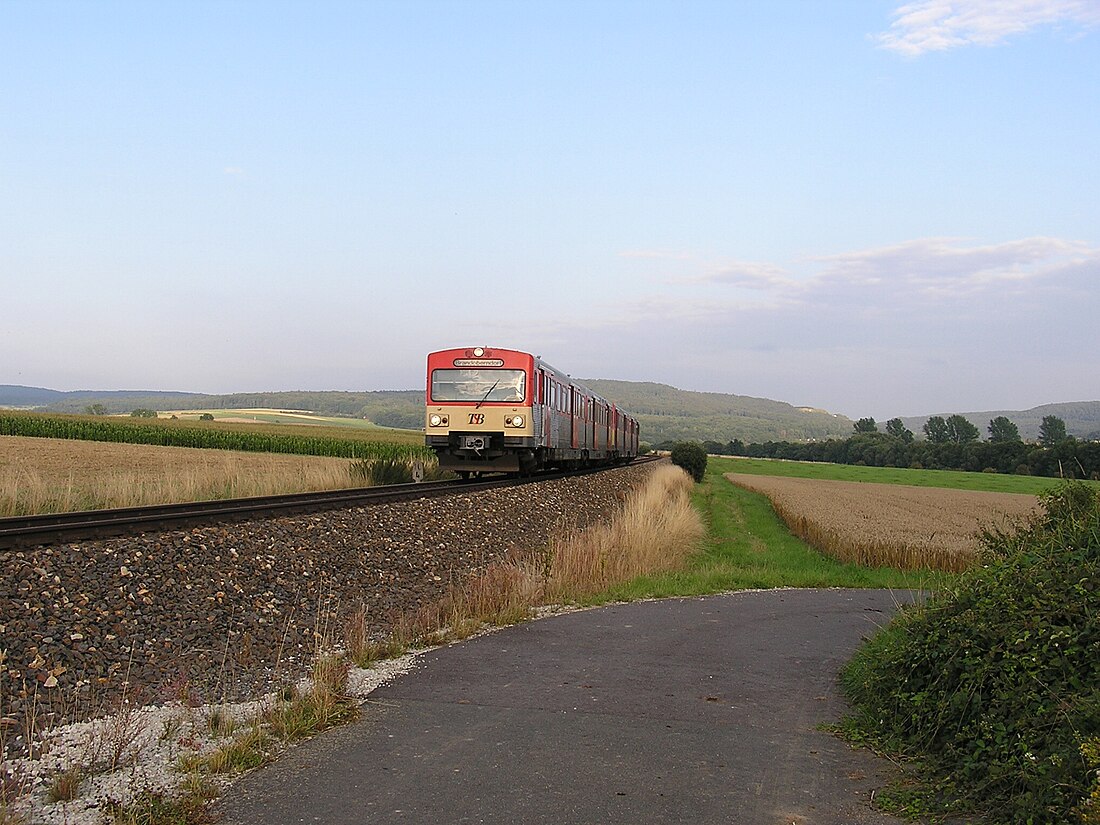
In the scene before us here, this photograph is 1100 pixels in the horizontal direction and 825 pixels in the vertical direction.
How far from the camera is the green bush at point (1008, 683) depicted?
457 centimetres

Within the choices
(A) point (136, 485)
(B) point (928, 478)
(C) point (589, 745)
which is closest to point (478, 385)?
(A) point (136, 485)

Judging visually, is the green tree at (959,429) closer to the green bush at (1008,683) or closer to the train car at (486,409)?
the train car at (486,409)

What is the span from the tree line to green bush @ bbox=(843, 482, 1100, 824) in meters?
57.3

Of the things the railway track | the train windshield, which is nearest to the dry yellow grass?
the railway track

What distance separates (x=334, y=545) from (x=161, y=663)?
462 centimetres

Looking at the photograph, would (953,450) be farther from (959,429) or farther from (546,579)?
(546,579)

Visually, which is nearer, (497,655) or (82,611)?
(82,611)

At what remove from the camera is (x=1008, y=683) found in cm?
522

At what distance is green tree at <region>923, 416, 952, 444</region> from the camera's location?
15720 cm

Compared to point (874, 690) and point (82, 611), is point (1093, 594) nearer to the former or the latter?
point (874, 690)

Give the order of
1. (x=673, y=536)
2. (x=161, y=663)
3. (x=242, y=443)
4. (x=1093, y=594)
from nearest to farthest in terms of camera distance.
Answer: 1. (x=1093, y=594)
2. (x=161, y=663)
3. (x=673, y=536)
4. (x=242, y=443)

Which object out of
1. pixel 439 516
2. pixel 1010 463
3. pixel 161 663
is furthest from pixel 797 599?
pixel 1010 463

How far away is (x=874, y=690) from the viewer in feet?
22.2

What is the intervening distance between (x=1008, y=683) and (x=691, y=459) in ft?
197
